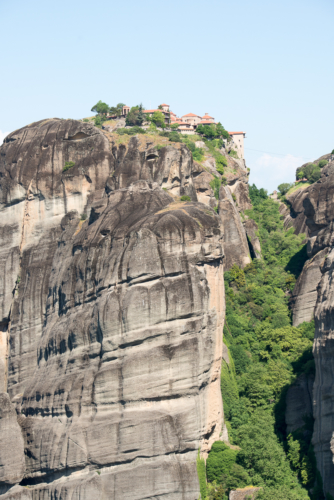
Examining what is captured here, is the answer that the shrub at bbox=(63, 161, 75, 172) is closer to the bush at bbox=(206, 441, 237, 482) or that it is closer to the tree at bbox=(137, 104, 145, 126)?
the bush at bbox=(206, 441, 237, 482)

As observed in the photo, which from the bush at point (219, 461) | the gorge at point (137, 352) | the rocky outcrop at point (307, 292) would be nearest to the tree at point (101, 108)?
the gorge at point (137, 352)

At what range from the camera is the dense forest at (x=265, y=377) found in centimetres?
5856

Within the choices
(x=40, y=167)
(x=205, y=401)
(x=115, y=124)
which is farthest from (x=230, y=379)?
(x=115, y=124)

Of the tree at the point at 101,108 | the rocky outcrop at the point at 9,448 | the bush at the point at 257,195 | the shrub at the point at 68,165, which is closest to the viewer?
the rocky outcrop at the point at 9,448

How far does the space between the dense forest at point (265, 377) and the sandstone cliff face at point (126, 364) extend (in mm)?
2621

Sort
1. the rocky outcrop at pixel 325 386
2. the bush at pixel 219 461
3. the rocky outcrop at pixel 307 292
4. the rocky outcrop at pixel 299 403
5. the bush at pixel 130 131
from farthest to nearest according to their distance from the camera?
1. the bush at pixel 130 131
2. the rocky outcrop at pixel 307 292
3. the rocky outcrop at pixel 299 403
4. the bush at pixel 219 461
5. the rocky outcrop at pixel 325 386

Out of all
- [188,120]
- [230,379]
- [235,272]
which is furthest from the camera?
[188,120]

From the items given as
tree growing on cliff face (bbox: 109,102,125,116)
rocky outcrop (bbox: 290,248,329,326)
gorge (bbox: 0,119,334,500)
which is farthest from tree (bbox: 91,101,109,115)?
rocky outcrop (bbox: 290,248,329,326)

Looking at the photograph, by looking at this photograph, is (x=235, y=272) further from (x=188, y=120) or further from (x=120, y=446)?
(x=188, y=120)

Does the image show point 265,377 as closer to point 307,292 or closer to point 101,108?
point 307,292

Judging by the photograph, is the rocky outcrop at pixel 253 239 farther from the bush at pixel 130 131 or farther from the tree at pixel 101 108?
the tree at pixel 101 108

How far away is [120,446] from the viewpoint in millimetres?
56875

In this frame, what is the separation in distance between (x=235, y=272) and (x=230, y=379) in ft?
57.0

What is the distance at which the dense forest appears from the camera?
5856 cm
